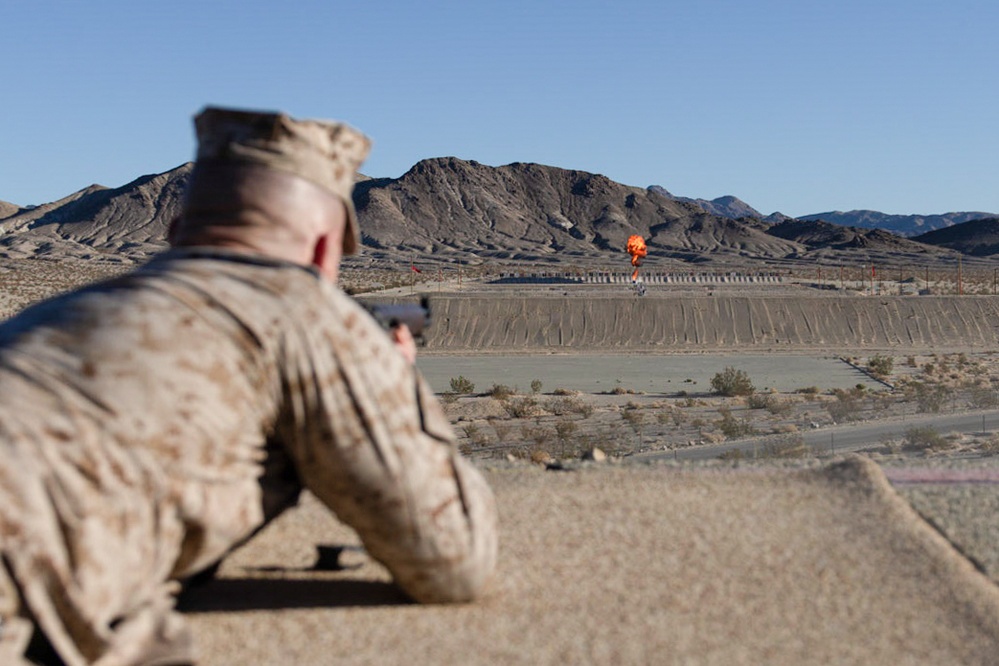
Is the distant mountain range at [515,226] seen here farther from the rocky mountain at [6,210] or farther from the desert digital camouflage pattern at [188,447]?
the desert digital camouflage pattern at [188,447]

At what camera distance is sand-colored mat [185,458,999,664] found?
18.4 ft

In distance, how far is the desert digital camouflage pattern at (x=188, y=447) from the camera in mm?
4594

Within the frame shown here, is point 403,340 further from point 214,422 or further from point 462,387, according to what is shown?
point 462,387

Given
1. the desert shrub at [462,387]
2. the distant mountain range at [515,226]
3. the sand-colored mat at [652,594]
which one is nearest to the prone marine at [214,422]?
the sand-colored mat at [652,594]

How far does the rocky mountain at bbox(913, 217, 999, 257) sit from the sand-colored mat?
479 feet

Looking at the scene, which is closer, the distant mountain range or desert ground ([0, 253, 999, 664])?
desert ground ([0, 253, 999, 664])

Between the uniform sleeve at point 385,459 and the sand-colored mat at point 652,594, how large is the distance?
0.33 metres

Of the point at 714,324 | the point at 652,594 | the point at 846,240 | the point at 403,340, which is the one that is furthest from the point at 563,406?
the point at 846,240

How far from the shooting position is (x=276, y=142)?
18.4 feet

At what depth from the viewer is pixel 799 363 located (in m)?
43.1

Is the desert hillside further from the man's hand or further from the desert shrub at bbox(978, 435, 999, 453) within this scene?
the man's hand

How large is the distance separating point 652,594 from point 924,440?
1593 cm

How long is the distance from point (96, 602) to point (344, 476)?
4.04ft

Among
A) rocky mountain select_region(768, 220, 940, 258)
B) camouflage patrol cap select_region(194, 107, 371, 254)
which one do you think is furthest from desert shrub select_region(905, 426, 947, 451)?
rocky mountain select_region(768, 220, 940, 258)
